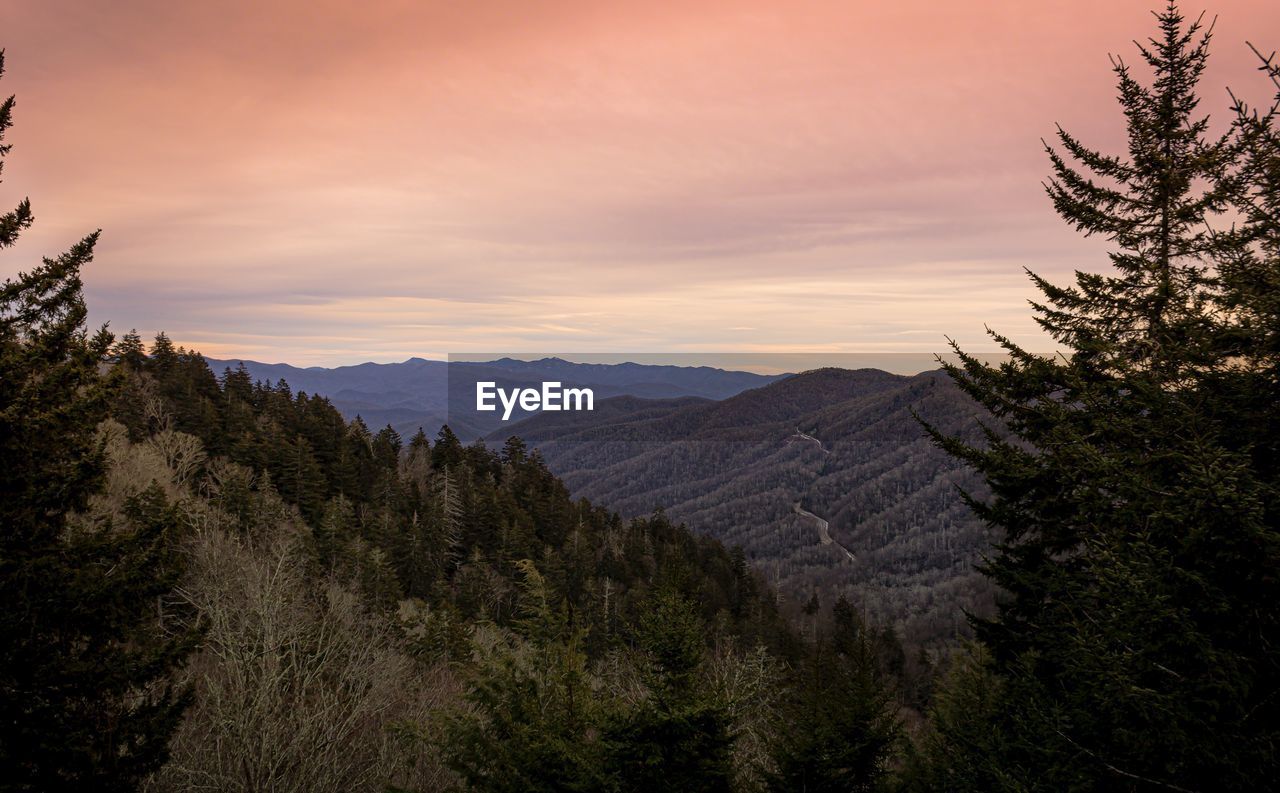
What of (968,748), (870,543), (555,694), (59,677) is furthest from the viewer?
(870,543)

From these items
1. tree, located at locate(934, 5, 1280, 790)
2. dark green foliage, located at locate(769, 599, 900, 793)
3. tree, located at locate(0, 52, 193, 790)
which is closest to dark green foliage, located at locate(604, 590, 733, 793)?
dark green foliage, located at locate(769, 599, 900, 793)

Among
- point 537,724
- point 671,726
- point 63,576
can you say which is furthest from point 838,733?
point 63,576

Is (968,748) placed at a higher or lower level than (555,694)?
lower

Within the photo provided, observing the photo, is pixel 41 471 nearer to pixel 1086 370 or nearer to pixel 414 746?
pixel 414 746

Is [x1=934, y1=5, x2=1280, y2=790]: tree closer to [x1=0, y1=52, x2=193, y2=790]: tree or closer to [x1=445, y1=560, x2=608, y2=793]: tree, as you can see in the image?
[x1=445, y1=560, x2=608, y2=793]: tree

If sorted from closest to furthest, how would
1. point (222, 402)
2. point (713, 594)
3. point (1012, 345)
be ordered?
point (1012, 345) < point (222, 402) < point (713, 594)

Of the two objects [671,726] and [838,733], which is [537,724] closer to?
[671,726]

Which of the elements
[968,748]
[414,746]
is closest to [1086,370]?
A: [968,748]

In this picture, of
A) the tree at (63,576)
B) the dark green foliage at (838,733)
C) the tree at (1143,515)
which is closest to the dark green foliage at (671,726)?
the dark green foliage at (838,733)
